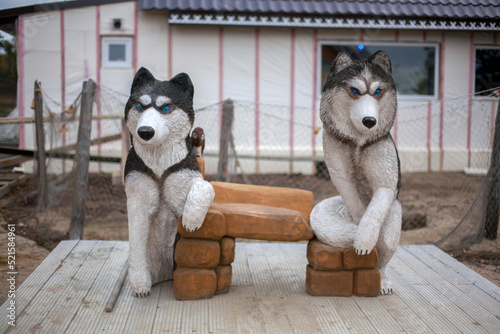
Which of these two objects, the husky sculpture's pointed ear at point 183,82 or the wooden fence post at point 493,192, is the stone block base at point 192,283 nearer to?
the husky sculpture's pointed ear at point 183,82

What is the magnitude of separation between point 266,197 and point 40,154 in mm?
3267

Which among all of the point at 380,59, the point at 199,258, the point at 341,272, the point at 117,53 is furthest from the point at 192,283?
the point at 117,53

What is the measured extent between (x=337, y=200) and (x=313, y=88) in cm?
463

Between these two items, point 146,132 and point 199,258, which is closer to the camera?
point 146,132

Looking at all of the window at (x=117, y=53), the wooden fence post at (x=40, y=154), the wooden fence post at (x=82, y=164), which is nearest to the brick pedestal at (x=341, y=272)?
the wooden fence post at (x=82, y=164)

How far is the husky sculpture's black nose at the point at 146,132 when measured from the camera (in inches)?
96.8

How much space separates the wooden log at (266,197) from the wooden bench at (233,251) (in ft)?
1.26

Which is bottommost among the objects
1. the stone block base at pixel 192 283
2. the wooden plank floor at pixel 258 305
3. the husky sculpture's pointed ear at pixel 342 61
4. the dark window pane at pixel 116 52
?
the wooden plank floor at pixel 258 305

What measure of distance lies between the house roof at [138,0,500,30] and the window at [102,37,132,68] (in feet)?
1.99

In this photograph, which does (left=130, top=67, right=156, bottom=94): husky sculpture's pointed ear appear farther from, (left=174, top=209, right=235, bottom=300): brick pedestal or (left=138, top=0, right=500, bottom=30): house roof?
(left=138, top=0, right=500, bottom=30): house roof

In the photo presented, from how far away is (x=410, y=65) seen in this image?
760 cm

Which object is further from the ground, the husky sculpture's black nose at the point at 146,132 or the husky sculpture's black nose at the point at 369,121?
the husky sculpture's black nose at the point at 369,121

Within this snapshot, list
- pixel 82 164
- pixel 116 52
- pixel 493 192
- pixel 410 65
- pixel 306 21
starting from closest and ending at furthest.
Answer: pixel 493 192 < pixel 82 164 < pixel 306 21 < pixel 116 52 < pixel 410 65

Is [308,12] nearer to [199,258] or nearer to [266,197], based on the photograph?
[266,197]
